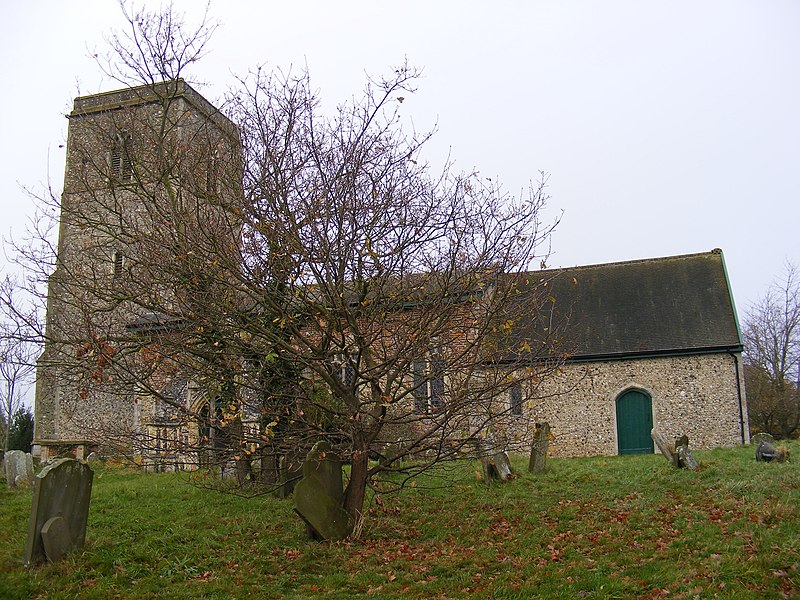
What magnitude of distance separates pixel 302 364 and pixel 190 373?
64.4 inches

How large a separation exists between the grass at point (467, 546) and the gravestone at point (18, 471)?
176 centimetres

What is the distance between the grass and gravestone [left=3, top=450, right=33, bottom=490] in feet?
5.78

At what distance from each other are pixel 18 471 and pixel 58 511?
623 centimetres

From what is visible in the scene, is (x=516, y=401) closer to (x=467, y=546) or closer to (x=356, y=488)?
(x=356, y=488)

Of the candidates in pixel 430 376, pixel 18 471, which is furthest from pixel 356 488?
pixel 18 471

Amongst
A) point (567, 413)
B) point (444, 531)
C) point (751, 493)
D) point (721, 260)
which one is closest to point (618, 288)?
point (721, 260)

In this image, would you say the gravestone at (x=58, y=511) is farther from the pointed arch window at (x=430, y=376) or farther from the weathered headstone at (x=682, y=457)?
the weathered headstone at (x=682, y=457)

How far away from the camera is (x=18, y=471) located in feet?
44.9

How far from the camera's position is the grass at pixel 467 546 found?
7285 mm

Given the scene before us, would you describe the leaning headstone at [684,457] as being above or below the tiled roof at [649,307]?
below

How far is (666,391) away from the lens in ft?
70.3

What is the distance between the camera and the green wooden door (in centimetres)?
2152

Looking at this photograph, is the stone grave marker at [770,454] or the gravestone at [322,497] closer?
the gravestone at [322,497]

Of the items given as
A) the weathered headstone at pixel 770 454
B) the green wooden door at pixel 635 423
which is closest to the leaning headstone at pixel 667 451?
the weathered headstone at pixel 770 454
